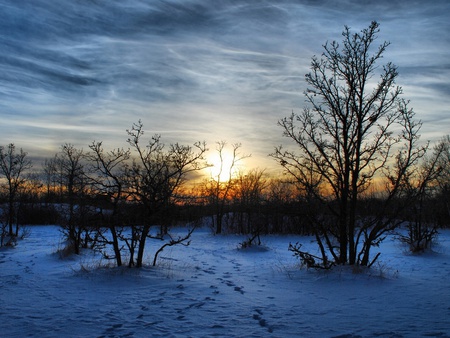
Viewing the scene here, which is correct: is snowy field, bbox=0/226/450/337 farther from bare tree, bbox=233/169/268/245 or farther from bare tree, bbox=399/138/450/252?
bare tree, bbox=233/169/268/245

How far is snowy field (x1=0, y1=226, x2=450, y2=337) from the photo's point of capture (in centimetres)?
563

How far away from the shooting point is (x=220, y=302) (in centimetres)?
743

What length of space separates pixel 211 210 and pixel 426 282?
99.9ft

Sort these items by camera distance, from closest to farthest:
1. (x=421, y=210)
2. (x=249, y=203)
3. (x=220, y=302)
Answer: (x=220, y=302) → (x=421, y=210) → (x=249, y=203)

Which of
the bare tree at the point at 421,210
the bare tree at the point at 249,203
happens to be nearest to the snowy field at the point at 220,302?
the bare tree at the point at 421,210

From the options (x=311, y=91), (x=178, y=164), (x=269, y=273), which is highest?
(x=311, y=91)

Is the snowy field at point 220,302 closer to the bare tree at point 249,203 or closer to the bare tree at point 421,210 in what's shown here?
the bare tree at point 421,210

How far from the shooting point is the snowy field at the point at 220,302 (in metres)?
5.63

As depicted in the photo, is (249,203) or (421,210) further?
(249,203)

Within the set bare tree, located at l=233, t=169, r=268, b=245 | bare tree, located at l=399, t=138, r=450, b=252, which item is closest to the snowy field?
bare tree, located at l=399, t=138, r=450, b=252

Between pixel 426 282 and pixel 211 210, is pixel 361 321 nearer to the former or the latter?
pixel 426 282

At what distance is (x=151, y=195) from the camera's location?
420 inches

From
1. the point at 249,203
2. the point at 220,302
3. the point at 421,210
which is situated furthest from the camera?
the point at 249,203

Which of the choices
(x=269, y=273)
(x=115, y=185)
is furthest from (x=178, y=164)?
(x=269, y=273)
